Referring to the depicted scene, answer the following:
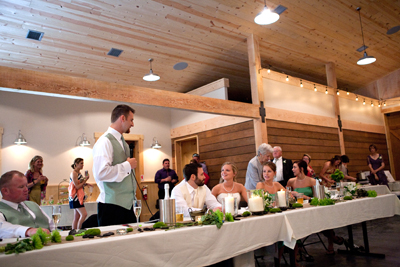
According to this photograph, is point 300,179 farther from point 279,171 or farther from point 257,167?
point 279,171

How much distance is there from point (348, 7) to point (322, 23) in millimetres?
546

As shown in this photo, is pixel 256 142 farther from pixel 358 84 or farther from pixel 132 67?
pixel 358 84

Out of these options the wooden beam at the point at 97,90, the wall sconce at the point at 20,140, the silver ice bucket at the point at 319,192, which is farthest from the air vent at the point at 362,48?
the wall sconce at the point at 20,140

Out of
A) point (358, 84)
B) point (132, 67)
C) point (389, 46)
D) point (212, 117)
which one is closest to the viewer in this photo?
point (132, 67)

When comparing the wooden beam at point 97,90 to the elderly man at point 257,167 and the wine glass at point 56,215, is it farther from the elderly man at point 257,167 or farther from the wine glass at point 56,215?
the wine glass at point 56,215

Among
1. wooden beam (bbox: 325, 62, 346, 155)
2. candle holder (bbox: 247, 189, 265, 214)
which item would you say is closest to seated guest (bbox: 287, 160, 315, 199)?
candle holder (bbox: 247, 189, 265, 214)

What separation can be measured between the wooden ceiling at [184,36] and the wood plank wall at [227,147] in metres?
1.50

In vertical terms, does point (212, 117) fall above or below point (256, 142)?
above

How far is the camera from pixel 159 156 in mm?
8703

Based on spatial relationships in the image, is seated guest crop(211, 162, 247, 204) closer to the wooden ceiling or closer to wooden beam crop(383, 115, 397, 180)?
the wooden ceiling

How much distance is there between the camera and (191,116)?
27.3ft

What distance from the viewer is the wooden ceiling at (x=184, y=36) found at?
17.2ft

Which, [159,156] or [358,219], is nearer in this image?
[358,219]

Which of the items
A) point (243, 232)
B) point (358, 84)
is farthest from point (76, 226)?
point (358, 84)
